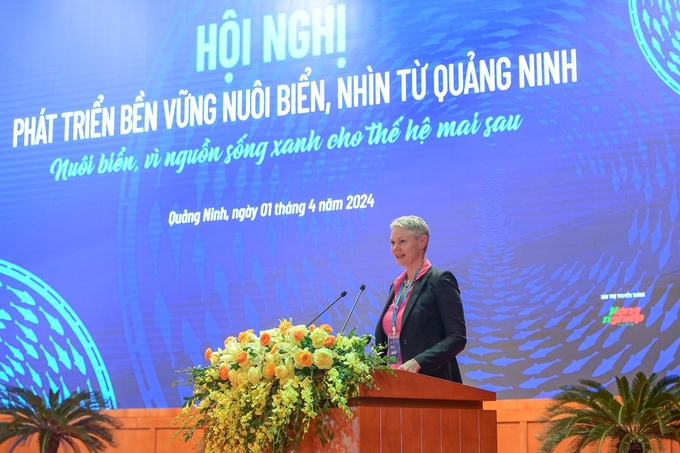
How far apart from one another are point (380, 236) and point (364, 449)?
151 inches

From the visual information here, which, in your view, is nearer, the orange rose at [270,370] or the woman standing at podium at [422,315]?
the orange rose at [270,370]

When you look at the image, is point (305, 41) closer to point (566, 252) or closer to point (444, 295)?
point (566, 252)

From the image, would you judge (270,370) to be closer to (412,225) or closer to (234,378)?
(234,378)

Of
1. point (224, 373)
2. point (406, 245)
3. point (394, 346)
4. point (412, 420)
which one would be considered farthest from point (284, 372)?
Result: point (406, 245)

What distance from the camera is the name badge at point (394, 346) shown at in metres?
3.86

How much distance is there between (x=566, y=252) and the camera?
6.16m

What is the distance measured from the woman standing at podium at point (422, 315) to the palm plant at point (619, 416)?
2.12m

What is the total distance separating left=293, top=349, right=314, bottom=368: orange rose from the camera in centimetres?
304

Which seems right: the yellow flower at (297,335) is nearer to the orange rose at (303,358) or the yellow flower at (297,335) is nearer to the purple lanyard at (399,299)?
the orange rose at (303,358)

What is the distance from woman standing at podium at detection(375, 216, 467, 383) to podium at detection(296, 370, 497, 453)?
11.4 inches

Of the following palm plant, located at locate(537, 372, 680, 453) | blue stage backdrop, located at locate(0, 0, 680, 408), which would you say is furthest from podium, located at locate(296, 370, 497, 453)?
blue stage backdrop, located at locate(0, 0, 680, 408)

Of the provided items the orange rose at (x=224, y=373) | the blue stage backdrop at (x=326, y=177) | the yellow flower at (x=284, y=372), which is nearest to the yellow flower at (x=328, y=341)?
the yellow flower at (x=284, y=372)

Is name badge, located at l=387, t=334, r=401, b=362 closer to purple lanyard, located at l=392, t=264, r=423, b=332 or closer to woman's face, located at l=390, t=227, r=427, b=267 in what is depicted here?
purple lanyard, located at l=392, t=264, r=423, b=332

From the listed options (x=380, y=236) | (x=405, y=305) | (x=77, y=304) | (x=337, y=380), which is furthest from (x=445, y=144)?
(x=337, y=380)
